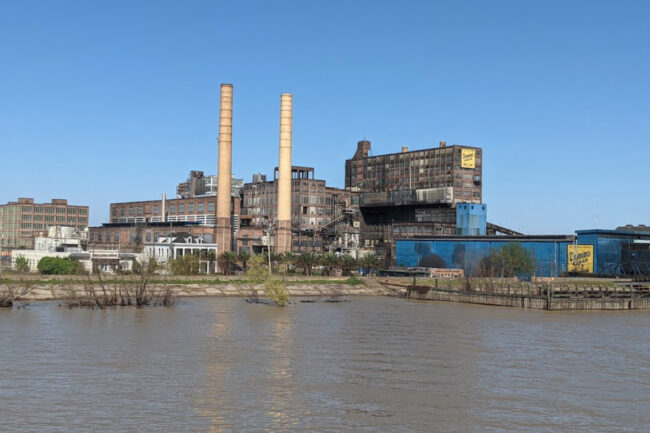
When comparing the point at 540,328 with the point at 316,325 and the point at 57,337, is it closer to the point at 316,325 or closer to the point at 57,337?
the point at 316,325

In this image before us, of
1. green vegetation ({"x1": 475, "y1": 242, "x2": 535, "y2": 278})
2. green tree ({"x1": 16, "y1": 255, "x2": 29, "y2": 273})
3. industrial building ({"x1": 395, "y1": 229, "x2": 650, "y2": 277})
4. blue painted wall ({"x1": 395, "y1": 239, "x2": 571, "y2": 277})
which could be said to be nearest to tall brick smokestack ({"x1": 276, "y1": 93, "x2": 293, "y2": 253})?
blue painted wall ({"x1": 395, "y1": 239, "x2": 571, "y2": 277})

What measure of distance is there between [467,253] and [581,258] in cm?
1826

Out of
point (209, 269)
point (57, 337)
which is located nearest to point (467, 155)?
point (209, 269)

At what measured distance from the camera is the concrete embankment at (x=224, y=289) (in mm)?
77375

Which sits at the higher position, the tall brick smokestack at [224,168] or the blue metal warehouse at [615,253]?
the tall brick smokestack at [224,168]

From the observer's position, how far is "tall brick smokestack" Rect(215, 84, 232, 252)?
12463 centimetres

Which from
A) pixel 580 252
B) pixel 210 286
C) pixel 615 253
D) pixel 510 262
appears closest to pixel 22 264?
pixel 210 286

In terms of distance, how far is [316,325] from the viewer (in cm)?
5759

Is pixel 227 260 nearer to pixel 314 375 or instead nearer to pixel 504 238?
pixel 504 238

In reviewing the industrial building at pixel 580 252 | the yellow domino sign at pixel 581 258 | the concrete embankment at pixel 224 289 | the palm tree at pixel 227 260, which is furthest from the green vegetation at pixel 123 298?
the yellow domino sign at pixel 581 258

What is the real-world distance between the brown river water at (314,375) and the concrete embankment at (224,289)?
15795 millimetres

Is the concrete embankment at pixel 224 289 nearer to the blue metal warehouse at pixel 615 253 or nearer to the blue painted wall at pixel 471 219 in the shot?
the blue painted wall at pixel 471 219

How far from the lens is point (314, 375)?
3559 centimetres

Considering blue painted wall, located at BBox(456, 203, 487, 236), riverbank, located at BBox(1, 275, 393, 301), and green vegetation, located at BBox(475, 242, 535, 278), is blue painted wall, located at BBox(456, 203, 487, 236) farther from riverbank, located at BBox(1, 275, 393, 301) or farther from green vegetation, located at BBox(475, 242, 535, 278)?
riverbank, located at BBox(1, 275, 393, 301)
